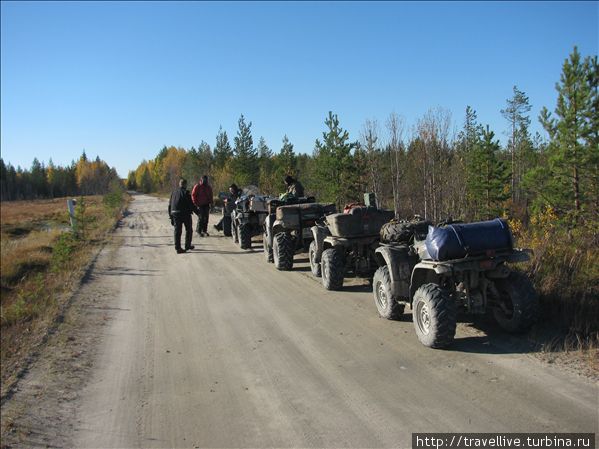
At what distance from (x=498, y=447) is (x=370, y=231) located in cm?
546

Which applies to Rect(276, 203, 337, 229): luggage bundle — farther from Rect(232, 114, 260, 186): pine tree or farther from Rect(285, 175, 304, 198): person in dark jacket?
Rect(232, 114, 260, 186): pine tree

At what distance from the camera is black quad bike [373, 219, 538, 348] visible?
5559 mm

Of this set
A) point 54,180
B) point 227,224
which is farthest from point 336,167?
point 54,180

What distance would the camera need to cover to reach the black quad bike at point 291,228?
11.1 meters

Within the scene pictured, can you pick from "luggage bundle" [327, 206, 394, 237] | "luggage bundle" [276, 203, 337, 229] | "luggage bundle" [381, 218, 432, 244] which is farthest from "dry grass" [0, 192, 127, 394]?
"luggage bundle" [381, 218, 432, 244]

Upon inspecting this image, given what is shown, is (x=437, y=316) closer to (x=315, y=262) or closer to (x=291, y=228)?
(x=315, y=262)

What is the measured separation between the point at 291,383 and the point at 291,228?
6.35 m

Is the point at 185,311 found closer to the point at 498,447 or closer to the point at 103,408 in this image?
the point at 103,408

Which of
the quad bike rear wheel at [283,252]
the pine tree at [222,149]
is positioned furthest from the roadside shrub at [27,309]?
the pine tree at [222,149]

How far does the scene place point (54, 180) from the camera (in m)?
119

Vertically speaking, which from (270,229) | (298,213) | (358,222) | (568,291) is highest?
(298,213)

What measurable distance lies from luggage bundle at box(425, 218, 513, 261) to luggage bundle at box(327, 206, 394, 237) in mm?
2995

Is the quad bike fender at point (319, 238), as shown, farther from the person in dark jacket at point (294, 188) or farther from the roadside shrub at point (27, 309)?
the roadside shrub at point (27, 309)

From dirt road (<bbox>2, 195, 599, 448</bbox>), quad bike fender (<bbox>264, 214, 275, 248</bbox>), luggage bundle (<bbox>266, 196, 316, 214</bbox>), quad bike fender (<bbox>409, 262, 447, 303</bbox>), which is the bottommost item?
dirt road (<bbox>2, 195, 599, 448</bbox>)
